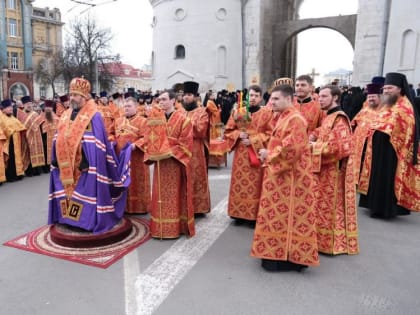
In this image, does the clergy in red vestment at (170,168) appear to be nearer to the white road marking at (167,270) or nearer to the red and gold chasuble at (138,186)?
the white road marking at (167,270)

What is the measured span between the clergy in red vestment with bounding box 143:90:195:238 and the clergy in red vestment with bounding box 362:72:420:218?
2.99m

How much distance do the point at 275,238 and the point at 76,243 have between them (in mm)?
2254

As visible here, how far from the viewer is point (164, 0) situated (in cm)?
2609

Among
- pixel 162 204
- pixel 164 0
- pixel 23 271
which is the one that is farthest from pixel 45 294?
pixel 164 0

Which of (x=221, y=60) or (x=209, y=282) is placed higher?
(x=221, y=60)

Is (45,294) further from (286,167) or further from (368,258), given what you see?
(368,258)

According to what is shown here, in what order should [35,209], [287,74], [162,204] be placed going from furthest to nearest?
[287,74], [35,209], [162,204]

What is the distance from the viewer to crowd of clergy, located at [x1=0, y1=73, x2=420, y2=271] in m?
3.56

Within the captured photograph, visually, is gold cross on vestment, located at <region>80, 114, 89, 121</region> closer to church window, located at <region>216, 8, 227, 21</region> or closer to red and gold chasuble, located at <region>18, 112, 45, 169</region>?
red and gold chasuble, located at <region>18, 112, 45, 169</region>

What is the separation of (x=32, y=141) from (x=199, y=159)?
5.06m

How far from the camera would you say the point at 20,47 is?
41062 millimetres

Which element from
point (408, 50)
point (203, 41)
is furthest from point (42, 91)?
point (408, 50)

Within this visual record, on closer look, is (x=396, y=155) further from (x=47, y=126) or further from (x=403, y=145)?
(x=47, y=126)

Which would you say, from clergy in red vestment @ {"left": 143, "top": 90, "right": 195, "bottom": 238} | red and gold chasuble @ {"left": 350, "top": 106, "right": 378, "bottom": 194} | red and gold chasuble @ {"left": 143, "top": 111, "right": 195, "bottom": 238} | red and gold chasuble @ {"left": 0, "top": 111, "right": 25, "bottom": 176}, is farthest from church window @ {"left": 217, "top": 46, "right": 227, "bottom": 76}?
red and gold chasuble @ {"left": 143, "top": 111, "right": 195, "bottom": 238}
